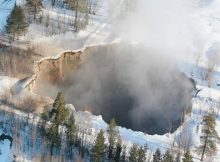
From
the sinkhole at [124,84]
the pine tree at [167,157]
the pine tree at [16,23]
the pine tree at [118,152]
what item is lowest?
the pine tree at [118,152]

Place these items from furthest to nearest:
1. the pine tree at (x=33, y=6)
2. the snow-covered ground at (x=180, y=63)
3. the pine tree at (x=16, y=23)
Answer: the pine tree at (x=33, y=6)
the pine tree at (x=16, y=23)
the snow-covered ground at (x=180, y=63)

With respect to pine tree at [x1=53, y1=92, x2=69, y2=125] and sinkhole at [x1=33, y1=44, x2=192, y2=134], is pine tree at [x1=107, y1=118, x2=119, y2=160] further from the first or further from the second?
sinkhole at [x1=33, y1=44, x2=192, y2=134]

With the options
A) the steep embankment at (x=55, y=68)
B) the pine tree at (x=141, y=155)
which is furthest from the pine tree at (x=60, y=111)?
the steep embankment at (x=55, y=68)

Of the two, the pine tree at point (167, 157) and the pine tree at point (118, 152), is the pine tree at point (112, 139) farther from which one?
the pine tree at point (167, 157)

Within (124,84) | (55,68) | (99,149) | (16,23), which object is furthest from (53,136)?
(16,23)

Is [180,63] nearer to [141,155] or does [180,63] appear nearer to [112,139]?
[112,139]

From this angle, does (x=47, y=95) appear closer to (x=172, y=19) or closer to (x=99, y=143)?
(x=99, y=143)
